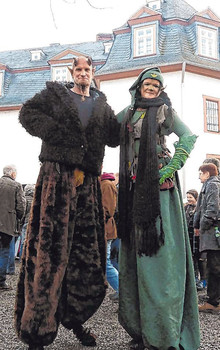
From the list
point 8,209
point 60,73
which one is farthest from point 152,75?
point 60,73

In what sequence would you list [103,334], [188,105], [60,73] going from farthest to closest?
1. [60,73]
2. [188,105]
3. [103,334]

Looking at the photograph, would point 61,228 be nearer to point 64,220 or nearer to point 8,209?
point 64,220

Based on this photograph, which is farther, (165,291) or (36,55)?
(36,55)

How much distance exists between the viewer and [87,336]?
307 centimetres

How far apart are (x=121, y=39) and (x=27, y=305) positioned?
56.9 ft

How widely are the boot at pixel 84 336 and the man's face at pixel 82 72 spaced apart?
5.91 feet

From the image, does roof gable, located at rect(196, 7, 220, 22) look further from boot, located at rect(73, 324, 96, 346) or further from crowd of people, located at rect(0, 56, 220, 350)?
boot, located at rect(73, 324, 96, 346)

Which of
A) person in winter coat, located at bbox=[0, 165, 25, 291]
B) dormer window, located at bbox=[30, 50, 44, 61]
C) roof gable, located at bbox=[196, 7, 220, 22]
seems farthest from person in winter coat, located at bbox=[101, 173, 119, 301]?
dormer window, located at bbox=[30, 50, 44, 61]

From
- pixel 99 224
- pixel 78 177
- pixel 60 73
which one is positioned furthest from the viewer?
pixel 60 73

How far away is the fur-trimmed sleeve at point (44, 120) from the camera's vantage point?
2.94m

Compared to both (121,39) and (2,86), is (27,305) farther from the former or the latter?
(2,86)

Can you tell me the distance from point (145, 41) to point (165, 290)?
16.4 meters

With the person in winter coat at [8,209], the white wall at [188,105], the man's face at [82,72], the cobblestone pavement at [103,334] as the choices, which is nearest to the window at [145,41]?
the white wall at [188,105]

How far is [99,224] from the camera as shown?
3.16 meters
